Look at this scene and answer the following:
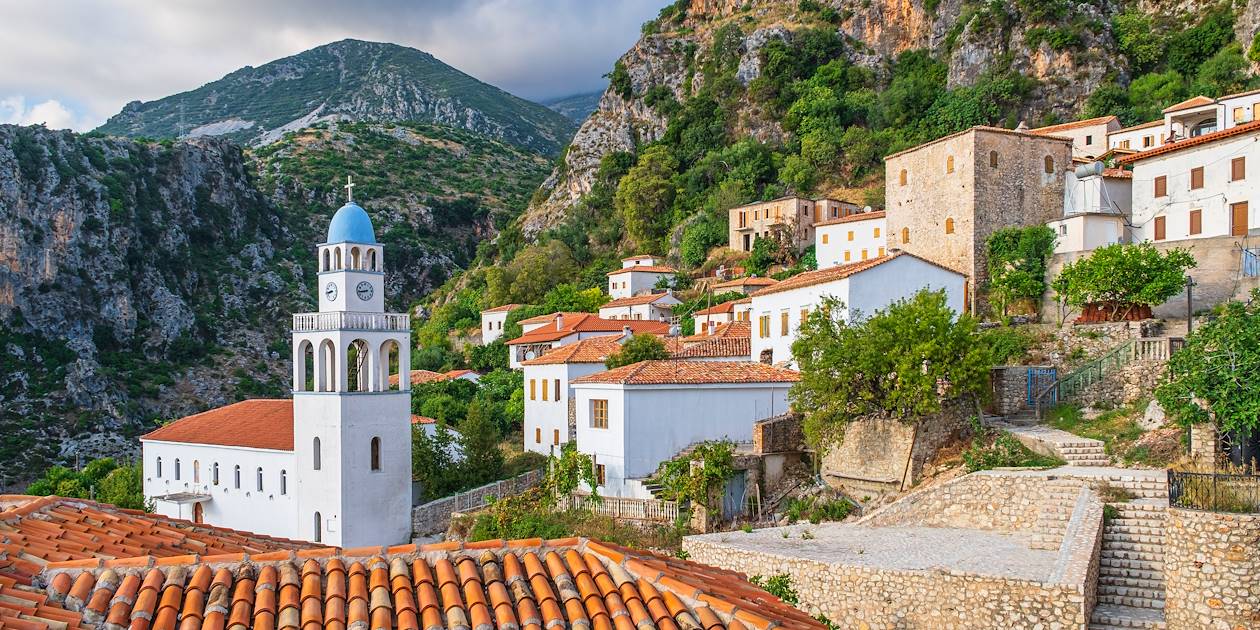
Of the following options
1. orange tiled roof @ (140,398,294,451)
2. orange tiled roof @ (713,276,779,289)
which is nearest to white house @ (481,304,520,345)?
orange tiled roof @ (713,276,779,289)

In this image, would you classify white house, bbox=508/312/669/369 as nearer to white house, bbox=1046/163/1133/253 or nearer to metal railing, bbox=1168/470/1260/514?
white house, bbox=1046/163/1133/253

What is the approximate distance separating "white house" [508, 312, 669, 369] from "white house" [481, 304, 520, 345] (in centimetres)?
1142

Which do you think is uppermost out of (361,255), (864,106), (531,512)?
(864,106)

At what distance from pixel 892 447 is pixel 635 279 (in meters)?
41.1

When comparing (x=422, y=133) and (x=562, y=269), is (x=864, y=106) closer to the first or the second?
(x=562, y=269)

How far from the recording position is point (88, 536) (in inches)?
329

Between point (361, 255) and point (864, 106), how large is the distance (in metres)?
54.0

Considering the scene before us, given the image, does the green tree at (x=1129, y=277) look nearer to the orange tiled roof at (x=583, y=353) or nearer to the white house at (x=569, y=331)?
the orange tiled roof at (x=583, y=353)

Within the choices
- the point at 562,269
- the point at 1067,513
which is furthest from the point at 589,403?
the point at 562,269

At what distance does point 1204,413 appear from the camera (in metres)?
17.0

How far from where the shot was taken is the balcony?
98.1 feet

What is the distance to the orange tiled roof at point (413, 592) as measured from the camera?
18.5ft

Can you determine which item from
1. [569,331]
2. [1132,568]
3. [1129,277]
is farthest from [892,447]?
[569,331]

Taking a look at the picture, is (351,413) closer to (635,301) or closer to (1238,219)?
(635,301)
